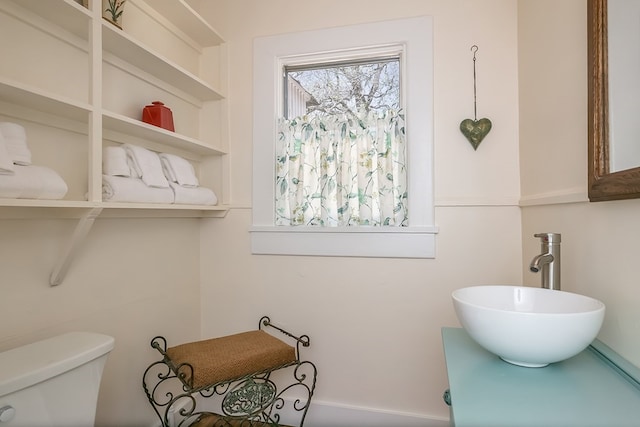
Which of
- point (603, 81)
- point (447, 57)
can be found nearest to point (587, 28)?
point (603, 81)

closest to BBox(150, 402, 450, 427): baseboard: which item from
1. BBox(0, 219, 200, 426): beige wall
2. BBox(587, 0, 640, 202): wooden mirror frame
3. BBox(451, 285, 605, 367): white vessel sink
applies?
BBox(0, 219, 200, 426): beige wall

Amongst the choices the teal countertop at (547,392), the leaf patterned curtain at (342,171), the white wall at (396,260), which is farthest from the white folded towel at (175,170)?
the teal countertop at (547,392)

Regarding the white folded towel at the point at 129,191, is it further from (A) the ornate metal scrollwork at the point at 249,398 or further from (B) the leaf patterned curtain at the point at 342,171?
(A) the ornate metal scrollwork at the point at 249,398

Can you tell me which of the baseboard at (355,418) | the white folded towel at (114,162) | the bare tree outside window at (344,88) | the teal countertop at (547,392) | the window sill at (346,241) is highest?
the bare tree outside window at (344,88)

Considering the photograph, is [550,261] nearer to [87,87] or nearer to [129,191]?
[129,191]

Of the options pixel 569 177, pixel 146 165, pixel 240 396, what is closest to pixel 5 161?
pixel 146 165

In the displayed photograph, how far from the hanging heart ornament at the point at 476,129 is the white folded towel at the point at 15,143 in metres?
1.77

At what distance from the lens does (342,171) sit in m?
1.88

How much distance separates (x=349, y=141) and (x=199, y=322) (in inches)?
55.6

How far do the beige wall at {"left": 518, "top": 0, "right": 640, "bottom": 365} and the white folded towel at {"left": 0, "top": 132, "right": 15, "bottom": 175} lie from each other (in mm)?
1615

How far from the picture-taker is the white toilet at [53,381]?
888mm

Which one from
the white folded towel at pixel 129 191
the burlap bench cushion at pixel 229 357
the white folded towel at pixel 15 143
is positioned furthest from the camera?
the burlap bench cushion at pixel 229 357

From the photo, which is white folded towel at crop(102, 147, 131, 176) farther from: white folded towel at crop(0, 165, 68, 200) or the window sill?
the window sill

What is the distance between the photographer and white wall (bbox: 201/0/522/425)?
1.73 metres
